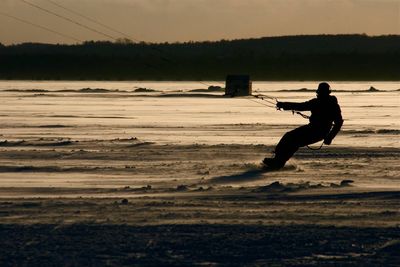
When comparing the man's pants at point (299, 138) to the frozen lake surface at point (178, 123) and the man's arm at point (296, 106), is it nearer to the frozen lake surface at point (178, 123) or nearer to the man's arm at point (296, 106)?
the man's arm at point (296, 106)

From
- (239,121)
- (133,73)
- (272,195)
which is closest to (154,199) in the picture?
(272,195)

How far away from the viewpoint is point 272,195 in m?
14.9

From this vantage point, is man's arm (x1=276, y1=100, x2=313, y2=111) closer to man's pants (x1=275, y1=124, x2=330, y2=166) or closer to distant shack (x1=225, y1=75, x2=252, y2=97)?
man's pants (x1=275, y1=124, x2=330, y2=166)

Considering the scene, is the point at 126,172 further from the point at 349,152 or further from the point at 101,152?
the point at 349,152

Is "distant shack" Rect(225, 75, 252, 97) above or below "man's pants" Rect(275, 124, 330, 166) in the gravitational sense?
above

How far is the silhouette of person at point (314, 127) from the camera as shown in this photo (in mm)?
18562

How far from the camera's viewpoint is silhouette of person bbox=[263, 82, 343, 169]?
60.9 ft

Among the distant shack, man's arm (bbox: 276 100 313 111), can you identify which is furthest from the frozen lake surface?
the distant shack

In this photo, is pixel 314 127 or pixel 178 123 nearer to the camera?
pixel 314 127

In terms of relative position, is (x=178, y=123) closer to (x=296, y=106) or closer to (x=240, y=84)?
(x=296, y=106)

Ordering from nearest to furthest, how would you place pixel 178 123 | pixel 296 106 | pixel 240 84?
pixel 296 106 < pixel 178 123 < pixel 240 84

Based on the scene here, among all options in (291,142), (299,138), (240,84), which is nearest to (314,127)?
(299,138)

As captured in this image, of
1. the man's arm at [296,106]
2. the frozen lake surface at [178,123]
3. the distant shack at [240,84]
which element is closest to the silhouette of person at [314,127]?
the man's arm at [296,106]

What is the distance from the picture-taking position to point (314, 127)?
738 inches
